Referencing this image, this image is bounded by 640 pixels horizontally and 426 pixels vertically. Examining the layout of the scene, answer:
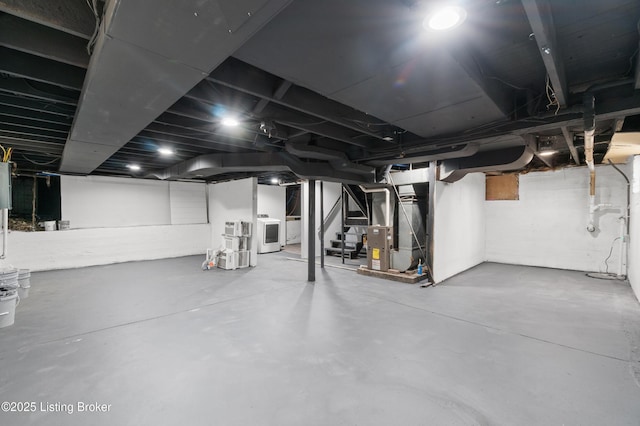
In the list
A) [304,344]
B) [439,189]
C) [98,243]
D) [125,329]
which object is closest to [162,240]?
[98,243]

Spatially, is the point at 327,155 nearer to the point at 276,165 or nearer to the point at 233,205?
the point at 276,165

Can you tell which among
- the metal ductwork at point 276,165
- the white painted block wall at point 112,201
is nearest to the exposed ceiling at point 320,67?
the metal ductwork at point 276,165

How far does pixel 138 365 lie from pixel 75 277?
4440mm

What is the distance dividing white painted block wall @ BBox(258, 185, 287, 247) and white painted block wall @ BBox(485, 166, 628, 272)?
20.6 feet

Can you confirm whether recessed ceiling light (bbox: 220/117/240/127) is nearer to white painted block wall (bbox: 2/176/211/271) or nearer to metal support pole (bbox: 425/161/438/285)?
metal support pole (bbox: 425/161/438/285)

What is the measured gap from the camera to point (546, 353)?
244cm

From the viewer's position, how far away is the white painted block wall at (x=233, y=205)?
6.35m

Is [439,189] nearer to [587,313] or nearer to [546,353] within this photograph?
[587,313]

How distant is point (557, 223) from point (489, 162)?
11.4ft

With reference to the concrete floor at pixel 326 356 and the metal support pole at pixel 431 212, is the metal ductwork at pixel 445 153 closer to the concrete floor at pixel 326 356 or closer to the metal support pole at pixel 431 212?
the metal support pole at pixel 431 212

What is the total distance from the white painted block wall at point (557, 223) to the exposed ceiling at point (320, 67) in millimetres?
3125

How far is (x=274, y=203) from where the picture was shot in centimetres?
945

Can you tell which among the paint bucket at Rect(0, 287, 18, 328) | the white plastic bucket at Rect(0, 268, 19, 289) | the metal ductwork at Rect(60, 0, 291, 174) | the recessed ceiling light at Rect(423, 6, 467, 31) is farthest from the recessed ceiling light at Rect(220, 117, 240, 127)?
the paint bucket at Rect(0, 287, 18, 328)

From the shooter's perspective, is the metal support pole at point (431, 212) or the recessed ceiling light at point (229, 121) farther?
the metal support pole at point (431, 212)
